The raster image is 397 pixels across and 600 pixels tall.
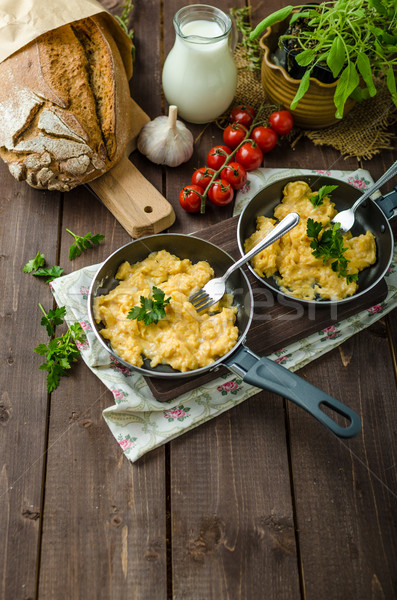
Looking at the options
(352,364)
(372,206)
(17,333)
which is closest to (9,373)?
(17,333)

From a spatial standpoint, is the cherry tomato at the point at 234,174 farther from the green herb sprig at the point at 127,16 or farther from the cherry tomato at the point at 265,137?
the green herb sprig at the point at 127,16

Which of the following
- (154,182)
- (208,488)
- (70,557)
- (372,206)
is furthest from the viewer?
(154,182)

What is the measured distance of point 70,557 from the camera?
1677mm

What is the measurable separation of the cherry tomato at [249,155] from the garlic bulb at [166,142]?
22 centimetres

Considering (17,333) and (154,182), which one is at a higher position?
(154,182)

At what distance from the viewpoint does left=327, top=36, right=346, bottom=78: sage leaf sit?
6.61 ft

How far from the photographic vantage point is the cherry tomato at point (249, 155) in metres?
2.31

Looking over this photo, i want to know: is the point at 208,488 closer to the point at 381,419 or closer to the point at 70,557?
the point at 70,557

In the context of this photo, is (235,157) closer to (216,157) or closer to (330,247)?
(216,157)

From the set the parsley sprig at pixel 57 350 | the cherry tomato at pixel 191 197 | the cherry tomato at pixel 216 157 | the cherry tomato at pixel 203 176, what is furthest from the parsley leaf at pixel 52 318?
the cherry tomato at pixel 216 157

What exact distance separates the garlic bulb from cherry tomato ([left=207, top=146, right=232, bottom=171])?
0.33 feet

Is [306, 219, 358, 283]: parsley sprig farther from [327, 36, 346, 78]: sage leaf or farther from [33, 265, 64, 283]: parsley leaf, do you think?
[33, 265, 64, 283]: parsley leaf

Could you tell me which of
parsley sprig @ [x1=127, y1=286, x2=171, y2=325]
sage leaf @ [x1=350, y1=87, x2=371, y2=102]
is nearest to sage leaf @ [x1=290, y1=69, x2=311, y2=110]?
sage leaf @ [x1=350, y1=87, x2=371, y2=102]

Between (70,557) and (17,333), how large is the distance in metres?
0.80
